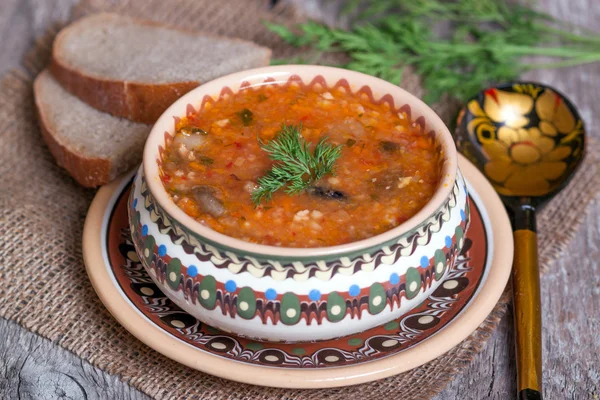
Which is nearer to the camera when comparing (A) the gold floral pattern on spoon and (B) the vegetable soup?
(B) the vegetable soup

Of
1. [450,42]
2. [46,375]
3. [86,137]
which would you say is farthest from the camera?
[450,42]

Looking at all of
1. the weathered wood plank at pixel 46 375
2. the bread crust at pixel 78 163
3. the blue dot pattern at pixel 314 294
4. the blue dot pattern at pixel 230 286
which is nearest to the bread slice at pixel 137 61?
the bread crust at pixel 78 163

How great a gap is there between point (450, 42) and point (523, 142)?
983 mm

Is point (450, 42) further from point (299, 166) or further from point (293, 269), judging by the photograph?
point (293, 269)

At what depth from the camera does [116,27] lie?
13.5 ft

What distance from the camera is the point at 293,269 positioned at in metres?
2.34

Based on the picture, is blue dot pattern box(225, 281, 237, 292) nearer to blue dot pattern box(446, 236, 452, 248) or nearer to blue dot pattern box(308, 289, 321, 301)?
blue dot pattern box(308, 289, 321, 301)

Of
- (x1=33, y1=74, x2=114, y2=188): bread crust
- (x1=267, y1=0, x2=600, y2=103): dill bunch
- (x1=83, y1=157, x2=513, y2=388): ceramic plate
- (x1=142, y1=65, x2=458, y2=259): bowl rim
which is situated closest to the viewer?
(x1=142, y1=65, x2=458, y2=259): bowl rim

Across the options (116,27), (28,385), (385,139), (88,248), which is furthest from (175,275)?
(116,27)

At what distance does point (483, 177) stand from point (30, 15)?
9.88 feet

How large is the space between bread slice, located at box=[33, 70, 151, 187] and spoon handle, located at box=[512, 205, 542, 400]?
5.77 ft

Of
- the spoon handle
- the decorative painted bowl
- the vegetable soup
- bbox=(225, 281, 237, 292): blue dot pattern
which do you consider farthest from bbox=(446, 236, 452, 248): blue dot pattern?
bbox=(225, 281, 237, 292): blue dot pattern

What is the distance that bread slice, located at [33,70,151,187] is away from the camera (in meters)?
3.36

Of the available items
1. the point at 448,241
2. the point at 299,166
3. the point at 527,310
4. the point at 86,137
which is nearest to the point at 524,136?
the point at 527,310
